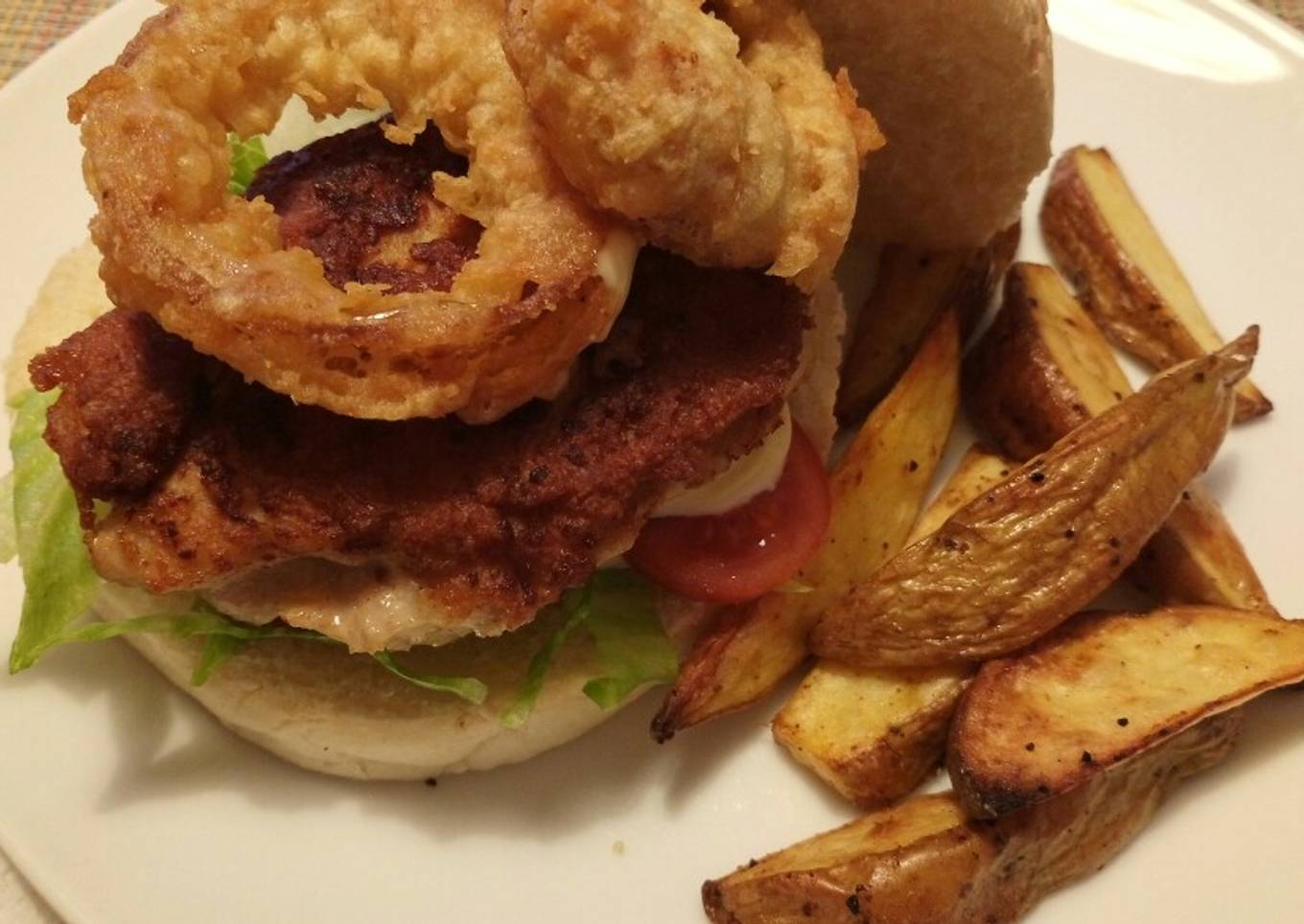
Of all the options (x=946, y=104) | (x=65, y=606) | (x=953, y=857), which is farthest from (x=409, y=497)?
(x=946, y=104)

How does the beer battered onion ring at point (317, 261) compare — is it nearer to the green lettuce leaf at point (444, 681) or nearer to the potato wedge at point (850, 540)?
the green lettuce leaf at point (444, 681)

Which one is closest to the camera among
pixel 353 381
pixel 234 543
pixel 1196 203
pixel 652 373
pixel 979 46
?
pixel 353 381

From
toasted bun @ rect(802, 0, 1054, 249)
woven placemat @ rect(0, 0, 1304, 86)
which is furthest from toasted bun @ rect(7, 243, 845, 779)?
woven placemat @ rect(0, 0, 1304, 86)

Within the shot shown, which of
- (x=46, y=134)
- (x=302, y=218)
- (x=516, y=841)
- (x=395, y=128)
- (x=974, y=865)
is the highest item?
(x=395, y=128)

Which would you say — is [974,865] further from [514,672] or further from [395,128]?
[395,128]

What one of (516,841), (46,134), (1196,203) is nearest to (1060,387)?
(1196,203)

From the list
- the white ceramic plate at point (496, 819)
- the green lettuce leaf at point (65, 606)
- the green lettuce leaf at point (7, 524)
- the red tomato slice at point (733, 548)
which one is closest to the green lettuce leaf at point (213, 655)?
the green lettuce leaf at point (65, 606)

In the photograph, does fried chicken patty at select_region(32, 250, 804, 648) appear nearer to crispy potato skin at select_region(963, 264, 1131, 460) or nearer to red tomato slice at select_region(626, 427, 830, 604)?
red tomato slice at select_region(626, 427, 830, 604)
